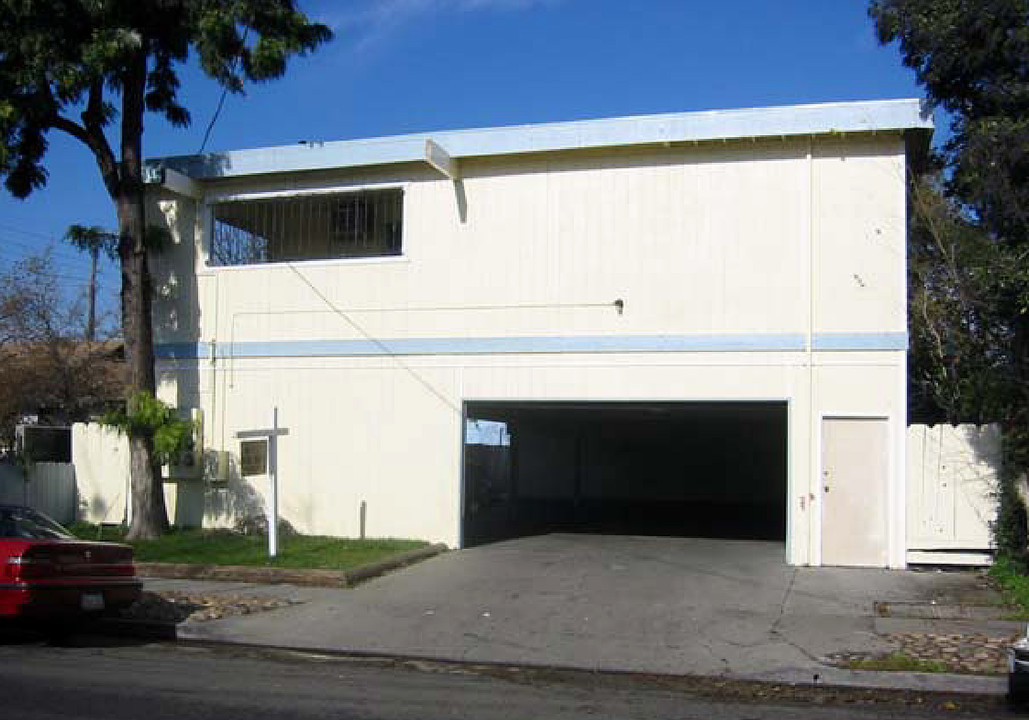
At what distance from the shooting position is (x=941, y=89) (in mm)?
14078

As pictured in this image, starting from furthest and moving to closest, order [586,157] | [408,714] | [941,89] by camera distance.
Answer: [586,157]
[941,89]
[408,714]

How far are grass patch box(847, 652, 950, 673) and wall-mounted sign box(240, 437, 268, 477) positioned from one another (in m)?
10.4

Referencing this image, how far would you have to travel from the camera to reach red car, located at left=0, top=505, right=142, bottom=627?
33.0 ft

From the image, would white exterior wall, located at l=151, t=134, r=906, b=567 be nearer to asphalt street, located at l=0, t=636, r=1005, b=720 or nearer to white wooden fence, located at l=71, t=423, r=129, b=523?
white wooden fence, located at l=71, t=423, r=129, b=523

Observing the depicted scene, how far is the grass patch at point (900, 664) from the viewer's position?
9.27 metres

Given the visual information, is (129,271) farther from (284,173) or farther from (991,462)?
(991,462)

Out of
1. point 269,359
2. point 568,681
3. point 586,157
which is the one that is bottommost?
point 568,681

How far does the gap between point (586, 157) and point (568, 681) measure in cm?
952

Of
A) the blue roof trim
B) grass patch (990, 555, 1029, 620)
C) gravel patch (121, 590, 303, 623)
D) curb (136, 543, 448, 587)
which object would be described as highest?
the blue roof trim

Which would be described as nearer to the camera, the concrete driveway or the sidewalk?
the sidewalk

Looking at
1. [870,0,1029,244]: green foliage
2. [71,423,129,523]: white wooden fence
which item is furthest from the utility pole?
[870,0,1029,244]: green foliage

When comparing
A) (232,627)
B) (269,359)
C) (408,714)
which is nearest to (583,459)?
(269,359)

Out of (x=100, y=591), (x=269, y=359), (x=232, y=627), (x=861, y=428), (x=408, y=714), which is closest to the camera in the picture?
(x=408, y=714)

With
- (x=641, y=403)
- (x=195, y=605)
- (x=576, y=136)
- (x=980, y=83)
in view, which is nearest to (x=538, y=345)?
(x=641, y=403)
